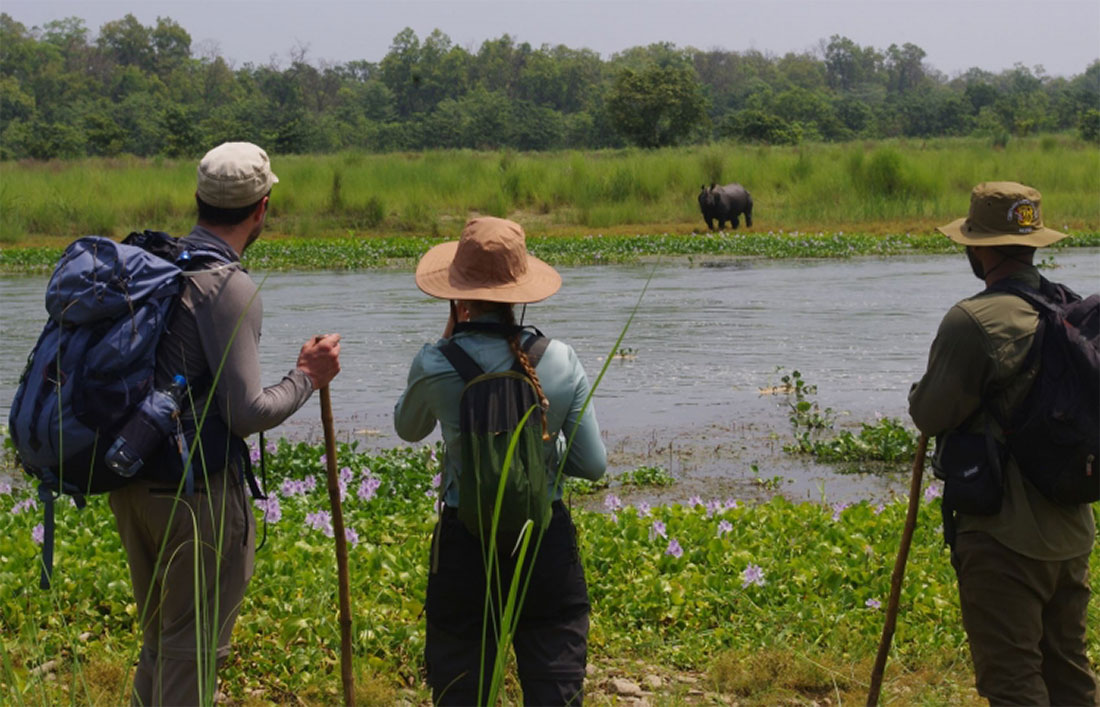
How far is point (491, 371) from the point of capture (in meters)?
3.08

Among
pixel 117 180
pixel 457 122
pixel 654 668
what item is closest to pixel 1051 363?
pixel 654 668

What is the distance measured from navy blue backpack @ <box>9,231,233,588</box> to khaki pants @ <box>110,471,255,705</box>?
0.45ft

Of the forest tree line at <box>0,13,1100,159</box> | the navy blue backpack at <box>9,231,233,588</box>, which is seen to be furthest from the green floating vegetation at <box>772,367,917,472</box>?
the forest tree line at <box>0,13,1100,159</box>

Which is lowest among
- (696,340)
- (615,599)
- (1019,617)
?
(696,340)

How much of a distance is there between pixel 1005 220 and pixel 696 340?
9.67m

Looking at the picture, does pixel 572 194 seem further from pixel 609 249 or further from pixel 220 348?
pixel 220 348

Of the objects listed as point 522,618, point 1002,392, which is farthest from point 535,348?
point 1002,392

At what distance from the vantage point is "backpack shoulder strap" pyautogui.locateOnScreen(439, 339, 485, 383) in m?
3.08

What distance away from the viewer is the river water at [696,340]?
8.38m

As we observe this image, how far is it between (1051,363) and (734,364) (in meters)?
8.32

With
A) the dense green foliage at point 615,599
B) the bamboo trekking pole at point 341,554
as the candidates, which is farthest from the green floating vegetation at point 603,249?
the bamboo trekking pole at point 341,554

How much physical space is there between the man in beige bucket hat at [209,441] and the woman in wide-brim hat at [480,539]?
0.38 meters

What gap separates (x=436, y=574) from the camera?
10.5ft

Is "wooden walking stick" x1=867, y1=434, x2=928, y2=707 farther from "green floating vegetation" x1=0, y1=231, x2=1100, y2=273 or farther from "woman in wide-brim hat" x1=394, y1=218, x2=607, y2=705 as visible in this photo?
"green floating vegetation" x1=0, y1=231, x2=1100, y2=273
